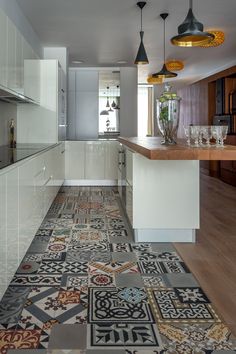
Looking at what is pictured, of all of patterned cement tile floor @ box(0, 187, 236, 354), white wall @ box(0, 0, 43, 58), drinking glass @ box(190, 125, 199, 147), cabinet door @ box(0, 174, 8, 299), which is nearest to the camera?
patterned cement tile floor @ box(0, 187, 236, 354)

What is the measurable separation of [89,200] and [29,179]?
2.81m

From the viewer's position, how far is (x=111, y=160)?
689 centimetres

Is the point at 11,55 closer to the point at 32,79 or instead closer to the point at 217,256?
the point at 32,79

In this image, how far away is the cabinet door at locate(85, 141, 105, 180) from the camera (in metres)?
6.87

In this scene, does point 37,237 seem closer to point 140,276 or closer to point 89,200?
point 140,276

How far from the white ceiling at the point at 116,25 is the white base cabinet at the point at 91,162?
174 cm

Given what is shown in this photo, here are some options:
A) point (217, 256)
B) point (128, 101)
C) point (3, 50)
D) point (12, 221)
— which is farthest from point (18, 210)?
point (128, 101)

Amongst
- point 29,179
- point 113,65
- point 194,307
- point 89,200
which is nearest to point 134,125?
point 113,65

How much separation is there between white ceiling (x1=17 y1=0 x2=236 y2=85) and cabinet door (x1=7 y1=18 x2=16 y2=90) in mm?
1303

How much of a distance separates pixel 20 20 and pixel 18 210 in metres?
3.33

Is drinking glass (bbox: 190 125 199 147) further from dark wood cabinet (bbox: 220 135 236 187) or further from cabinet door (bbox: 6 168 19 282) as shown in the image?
dark wood cabinet (bbox: 220 135 236 187)

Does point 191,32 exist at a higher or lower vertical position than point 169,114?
higher

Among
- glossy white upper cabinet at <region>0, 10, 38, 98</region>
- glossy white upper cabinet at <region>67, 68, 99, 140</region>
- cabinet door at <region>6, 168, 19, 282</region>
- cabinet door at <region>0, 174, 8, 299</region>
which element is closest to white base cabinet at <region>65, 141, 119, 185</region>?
glossy white upper cabinet at <region>67, 68, 99, 140</region>

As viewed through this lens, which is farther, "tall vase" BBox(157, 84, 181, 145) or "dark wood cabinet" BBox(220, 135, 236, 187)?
"dark wood cabinet" BBox(220, 135, 236, 187)
